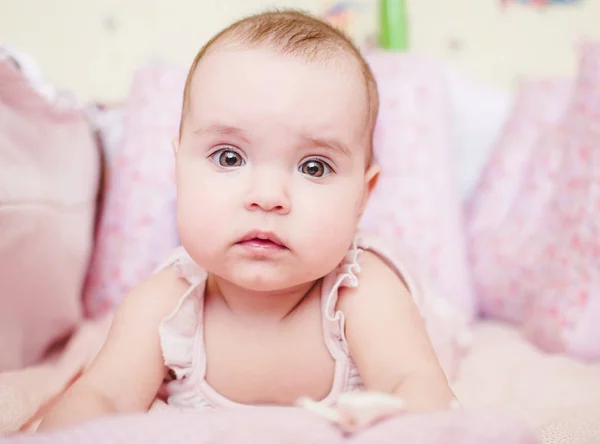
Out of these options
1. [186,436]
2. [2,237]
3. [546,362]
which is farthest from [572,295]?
[2,237]

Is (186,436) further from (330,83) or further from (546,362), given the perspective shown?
(546,362)

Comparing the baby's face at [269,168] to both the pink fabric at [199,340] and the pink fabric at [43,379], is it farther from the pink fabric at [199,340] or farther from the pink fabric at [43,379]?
the pink fabric at [43,379]

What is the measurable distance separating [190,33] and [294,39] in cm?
96

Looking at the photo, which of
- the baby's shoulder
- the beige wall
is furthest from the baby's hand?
the beige wall

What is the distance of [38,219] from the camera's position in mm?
1107

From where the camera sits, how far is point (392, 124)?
4.65 ft

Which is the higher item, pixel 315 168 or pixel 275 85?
pixel 275 85

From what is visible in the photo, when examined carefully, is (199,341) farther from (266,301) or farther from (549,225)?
(549,225)

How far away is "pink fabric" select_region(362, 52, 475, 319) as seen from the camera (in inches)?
53.9

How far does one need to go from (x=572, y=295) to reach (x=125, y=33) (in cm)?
137

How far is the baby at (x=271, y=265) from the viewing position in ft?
2.55

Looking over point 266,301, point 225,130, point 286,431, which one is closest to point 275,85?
point 225,130

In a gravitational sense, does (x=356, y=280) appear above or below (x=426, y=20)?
below

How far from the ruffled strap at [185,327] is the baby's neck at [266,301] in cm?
4
